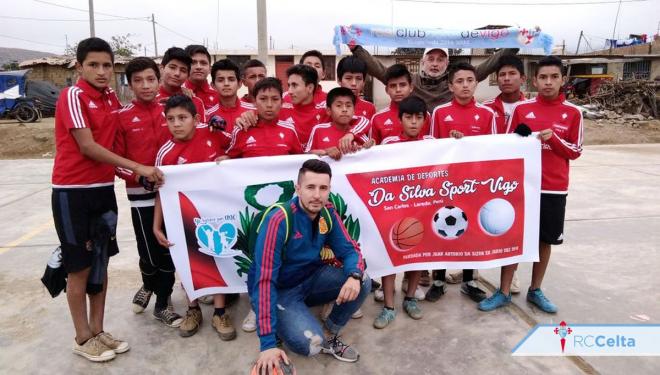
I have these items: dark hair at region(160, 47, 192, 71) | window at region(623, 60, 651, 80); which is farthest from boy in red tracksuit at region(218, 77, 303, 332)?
window at region(623, 60, 651, 80)

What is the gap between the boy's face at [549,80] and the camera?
3.16m

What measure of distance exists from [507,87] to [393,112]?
0.91m

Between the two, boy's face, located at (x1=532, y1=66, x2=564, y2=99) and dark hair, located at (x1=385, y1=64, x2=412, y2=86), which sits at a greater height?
dark hair, located at (x1=385, y1=64, x2=412, y2=86)

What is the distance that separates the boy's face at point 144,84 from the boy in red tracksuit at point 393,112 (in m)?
1.67

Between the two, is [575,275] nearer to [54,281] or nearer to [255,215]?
[255,215]

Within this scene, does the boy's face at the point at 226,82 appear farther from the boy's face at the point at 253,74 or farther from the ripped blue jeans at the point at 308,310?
the ripped blue jeans at the point at 308,310

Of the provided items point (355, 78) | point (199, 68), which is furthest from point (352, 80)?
point (199, 68)

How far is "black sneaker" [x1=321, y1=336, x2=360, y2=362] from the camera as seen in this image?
2709 millimetres

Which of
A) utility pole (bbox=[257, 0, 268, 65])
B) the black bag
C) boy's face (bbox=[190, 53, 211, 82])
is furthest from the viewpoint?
utility pole (bbox=[257, 0, 268, 65])

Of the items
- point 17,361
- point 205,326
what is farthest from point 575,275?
point 17,361

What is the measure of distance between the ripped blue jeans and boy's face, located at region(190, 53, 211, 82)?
2167mm

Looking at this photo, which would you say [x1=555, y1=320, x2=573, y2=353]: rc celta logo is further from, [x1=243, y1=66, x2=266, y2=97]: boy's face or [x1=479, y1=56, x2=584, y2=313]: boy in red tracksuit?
[x1=243, y1=66, x2=266, y2=97]: boy's face

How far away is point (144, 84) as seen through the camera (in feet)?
9.77

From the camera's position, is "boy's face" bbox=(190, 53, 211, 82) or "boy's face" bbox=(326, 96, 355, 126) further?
"boy's face" bbox=(190, 53, 211, 82)
